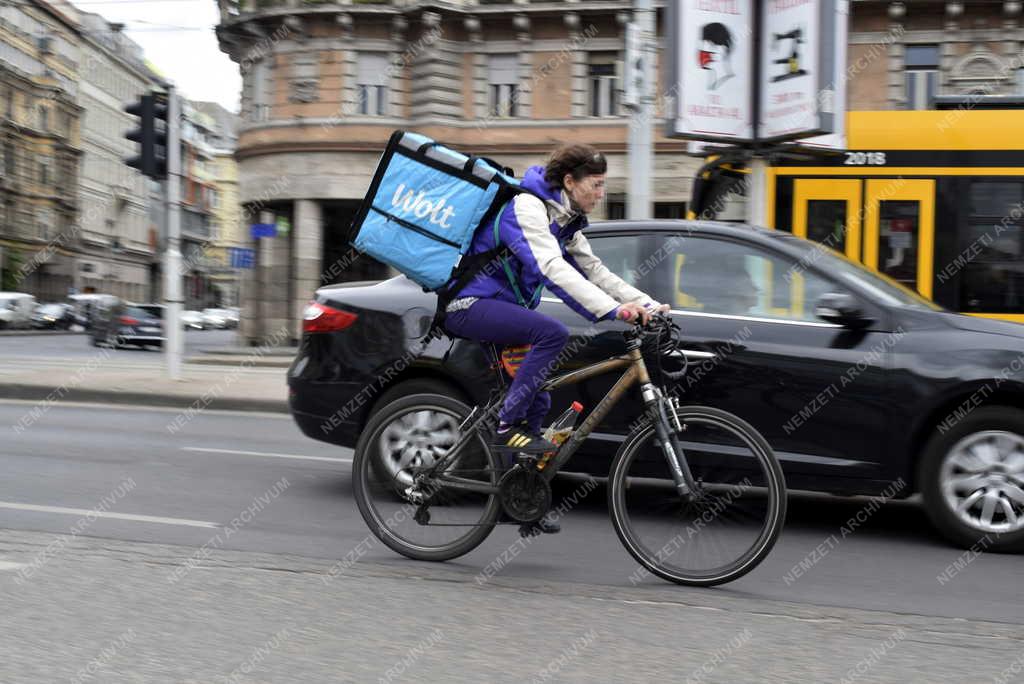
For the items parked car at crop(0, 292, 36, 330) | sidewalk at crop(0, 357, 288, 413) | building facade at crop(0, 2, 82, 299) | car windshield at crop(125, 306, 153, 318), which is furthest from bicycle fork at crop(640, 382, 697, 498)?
building facade at crop(0, 2, 82, 299)

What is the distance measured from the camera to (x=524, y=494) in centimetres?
493

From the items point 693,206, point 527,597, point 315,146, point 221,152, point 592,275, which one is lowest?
point 527,597

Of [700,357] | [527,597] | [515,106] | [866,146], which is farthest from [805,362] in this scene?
[515,106]

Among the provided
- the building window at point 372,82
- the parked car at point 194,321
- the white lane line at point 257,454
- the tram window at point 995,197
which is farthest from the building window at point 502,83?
the parked car at point 194,321

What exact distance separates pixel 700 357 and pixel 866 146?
6.07m

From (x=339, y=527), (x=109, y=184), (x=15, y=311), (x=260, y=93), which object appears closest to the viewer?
(x=339, y=527)

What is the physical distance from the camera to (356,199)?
29.1 m

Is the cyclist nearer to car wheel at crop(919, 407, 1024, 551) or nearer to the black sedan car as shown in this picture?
the black sedan car

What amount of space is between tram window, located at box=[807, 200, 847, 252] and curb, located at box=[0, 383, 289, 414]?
5523mm

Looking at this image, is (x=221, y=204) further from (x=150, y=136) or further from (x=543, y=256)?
(x=543, y=256)

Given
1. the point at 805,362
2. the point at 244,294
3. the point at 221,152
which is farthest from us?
the point at 221,152

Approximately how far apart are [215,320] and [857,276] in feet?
207

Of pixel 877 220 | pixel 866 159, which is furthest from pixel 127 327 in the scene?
pixel 877 220

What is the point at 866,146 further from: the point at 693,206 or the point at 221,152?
the point at 221,152
